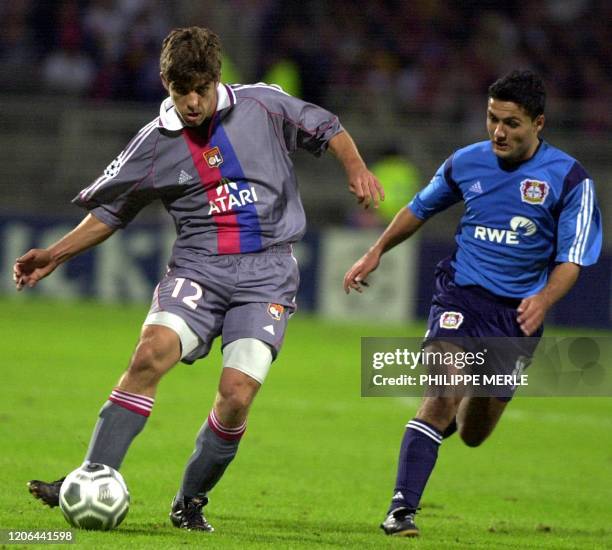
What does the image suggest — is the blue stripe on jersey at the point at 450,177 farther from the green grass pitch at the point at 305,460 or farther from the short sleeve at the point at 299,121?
the green grass pitch at the point at 305,460

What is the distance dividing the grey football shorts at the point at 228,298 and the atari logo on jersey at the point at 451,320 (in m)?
0.80

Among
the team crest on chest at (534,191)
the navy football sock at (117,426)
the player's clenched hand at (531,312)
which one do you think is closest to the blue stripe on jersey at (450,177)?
the team crest on chest at (534,191)

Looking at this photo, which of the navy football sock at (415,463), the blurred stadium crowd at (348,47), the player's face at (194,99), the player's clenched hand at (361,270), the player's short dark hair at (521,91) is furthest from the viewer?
the blurred stadium crowd at (348,47)

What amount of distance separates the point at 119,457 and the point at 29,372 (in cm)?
662

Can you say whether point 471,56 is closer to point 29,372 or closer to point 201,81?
point 29,372

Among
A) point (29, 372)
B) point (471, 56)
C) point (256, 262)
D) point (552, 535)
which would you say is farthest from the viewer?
point (471, 56)

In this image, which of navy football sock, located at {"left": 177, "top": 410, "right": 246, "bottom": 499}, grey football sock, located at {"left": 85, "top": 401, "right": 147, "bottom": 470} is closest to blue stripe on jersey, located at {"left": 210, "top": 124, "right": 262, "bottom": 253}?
navy football sock, located at {"left": 177, "top": 410, "right": 246, "bottom": 499}

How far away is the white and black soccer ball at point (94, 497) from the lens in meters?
4.89

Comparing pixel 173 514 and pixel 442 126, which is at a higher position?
pixel 442 126

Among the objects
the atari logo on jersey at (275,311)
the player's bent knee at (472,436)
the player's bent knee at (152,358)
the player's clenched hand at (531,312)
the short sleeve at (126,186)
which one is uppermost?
the short sleeve at (126,186)

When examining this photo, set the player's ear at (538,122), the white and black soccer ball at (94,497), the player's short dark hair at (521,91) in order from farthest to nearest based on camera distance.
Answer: the player's ear at (538,122) → the player's short dark hair at (521,91) → the white and black soccer ball at (94,497)

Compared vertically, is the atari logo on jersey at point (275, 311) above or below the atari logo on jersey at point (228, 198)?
below

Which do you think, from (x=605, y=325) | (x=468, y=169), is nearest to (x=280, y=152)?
(x=468, y=169)

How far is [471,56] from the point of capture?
20.4 metres
